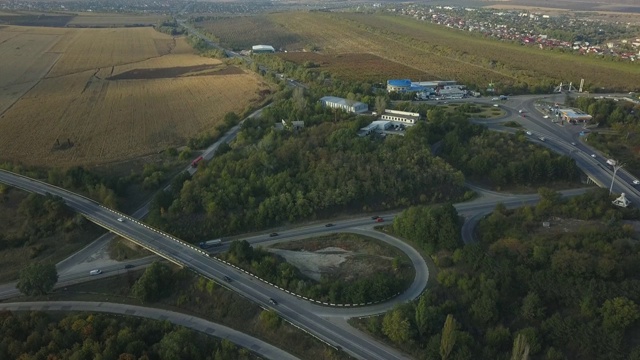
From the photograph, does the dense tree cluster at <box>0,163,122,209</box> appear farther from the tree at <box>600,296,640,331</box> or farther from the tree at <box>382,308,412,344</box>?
the tree at <box>600,296,640,331</box>

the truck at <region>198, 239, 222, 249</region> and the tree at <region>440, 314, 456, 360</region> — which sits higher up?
the tree at <region>440, 314, 456, 360</region>

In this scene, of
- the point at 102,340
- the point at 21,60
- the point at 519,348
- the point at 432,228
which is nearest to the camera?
the point at 519,348

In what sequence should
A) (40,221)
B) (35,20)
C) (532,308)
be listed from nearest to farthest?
(532,308)
(40,221)
(35,20)

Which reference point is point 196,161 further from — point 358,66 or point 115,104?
point 358,66

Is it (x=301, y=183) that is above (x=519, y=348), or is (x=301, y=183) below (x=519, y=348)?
above

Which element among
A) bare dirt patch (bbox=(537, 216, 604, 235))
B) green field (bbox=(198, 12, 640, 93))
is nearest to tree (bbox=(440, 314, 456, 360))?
bare dirt patch (bbox=(537, 216, 604, 235))

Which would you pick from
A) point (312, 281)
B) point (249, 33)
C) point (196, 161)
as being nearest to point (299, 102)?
point (196, 161)
